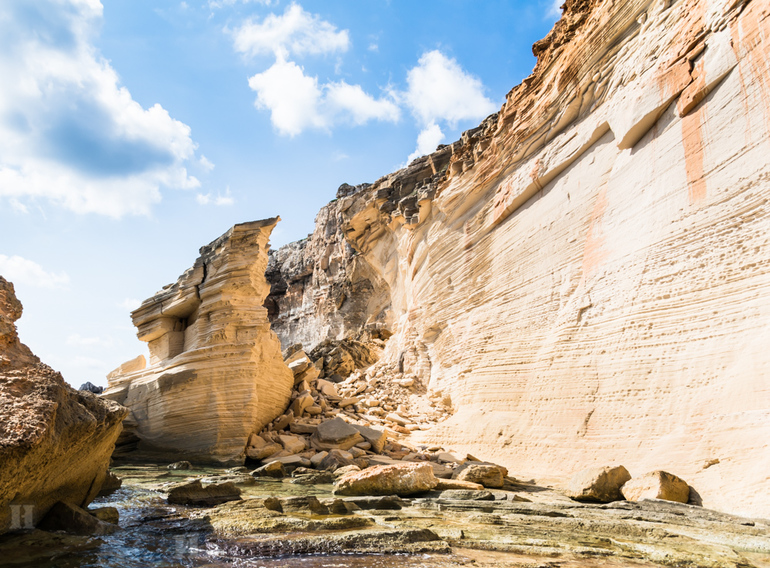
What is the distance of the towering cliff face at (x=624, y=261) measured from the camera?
6.41m

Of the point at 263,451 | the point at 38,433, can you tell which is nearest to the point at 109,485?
the point at 38,433

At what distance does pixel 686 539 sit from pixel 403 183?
19038 millimetres

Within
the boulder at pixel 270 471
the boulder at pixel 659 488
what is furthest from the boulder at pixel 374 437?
the boulder at pixel 659 488

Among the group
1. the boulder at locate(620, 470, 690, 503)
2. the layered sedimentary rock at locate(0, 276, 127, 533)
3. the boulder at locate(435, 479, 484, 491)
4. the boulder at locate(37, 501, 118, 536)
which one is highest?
the layered sedimentary rock at locate(0, 276, 127, 533)

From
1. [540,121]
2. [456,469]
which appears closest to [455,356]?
[456,469]

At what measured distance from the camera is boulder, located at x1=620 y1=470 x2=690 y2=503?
5.89 metres

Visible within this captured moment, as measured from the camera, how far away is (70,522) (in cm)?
415

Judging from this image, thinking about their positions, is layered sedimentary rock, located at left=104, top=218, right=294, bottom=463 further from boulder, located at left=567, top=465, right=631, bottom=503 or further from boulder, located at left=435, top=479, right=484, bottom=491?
boulder, located at left=567, top=465, right=631, bottom=503

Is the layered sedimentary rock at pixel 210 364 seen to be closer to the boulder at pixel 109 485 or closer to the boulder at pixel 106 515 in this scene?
the boulder at pixel 109 485

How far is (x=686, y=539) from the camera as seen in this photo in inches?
167

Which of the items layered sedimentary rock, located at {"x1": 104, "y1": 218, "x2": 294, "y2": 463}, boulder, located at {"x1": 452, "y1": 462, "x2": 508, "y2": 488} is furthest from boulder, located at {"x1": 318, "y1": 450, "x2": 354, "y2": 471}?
boulder, located at {"x1": 452, "y1": 462, "x2": 508, "y2": 488}

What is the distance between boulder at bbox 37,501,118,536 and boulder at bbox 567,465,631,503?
18.2 feet

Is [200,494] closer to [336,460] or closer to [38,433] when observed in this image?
[38,433]

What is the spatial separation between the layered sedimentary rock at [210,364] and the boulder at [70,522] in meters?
6.12
